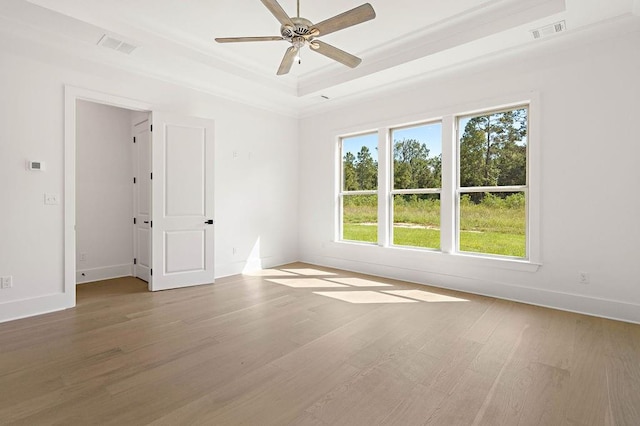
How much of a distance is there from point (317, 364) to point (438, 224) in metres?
3.13

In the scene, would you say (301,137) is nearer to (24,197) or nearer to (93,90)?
(93,90)

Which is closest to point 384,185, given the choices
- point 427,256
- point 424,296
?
point 427,256

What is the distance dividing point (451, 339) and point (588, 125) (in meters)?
2.75

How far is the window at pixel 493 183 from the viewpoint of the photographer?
13.4 ft

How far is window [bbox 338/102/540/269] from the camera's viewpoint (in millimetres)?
4078

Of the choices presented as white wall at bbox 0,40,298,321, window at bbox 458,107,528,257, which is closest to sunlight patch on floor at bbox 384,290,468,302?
window at bbox 458,107,528,257

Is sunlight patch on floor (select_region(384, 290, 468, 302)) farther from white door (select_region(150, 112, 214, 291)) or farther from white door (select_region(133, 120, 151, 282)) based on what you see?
white door (select_region(133, 120, 151, 282))

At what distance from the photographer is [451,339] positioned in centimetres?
289

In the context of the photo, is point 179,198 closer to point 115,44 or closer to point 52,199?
point 52,199

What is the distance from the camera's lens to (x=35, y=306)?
3475mm

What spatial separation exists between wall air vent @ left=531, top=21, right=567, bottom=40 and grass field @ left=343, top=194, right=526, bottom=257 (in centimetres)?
184

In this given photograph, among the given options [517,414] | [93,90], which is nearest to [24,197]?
[93,90]

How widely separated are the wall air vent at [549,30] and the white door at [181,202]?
13.6 feet

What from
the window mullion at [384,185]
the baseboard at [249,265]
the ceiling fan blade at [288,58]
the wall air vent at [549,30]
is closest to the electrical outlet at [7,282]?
the baseboard at [249,265]
